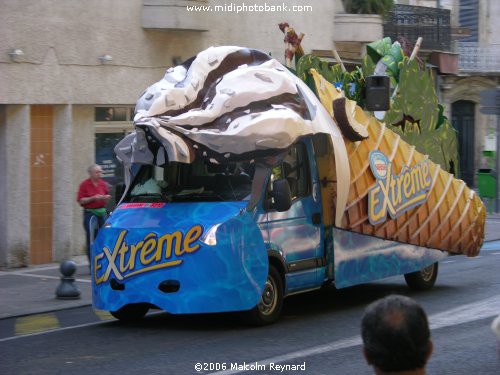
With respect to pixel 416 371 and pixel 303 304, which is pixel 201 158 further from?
pixel 416 371

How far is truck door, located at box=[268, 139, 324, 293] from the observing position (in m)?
11.2

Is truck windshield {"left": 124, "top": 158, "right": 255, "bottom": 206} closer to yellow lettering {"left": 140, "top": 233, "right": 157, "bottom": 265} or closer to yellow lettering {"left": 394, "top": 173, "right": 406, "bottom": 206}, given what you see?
yellow lettering {"left": 140, "top": 233, "right": 157, "bottom": 265}

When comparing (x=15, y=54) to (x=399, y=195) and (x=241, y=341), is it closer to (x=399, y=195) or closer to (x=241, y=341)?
(x=399, y=195)

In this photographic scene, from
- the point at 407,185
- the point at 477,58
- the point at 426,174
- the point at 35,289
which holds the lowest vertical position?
the point at 35,289

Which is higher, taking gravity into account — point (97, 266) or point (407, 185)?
point (407, 185)

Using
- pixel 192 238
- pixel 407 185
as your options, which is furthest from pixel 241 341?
pixel 407 185

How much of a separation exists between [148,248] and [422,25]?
22715 mm

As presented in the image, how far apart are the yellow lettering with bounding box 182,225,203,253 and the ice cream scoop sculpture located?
0.69 meters

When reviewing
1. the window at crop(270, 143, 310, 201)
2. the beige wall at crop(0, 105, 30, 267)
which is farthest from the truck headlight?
the beige wall at crop(0, 105, 30, 267)

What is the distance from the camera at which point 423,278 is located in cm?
1411

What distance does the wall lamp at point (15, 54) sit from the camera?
16.6 m

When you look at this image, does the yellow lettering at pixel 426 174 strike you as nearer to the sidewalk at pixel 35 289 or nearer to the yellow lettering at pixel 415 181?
the yellow lettering at pixel 415 181

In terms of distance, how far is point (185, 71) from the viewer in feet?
37.4

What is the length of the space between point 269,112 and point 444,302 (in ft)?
12.1
